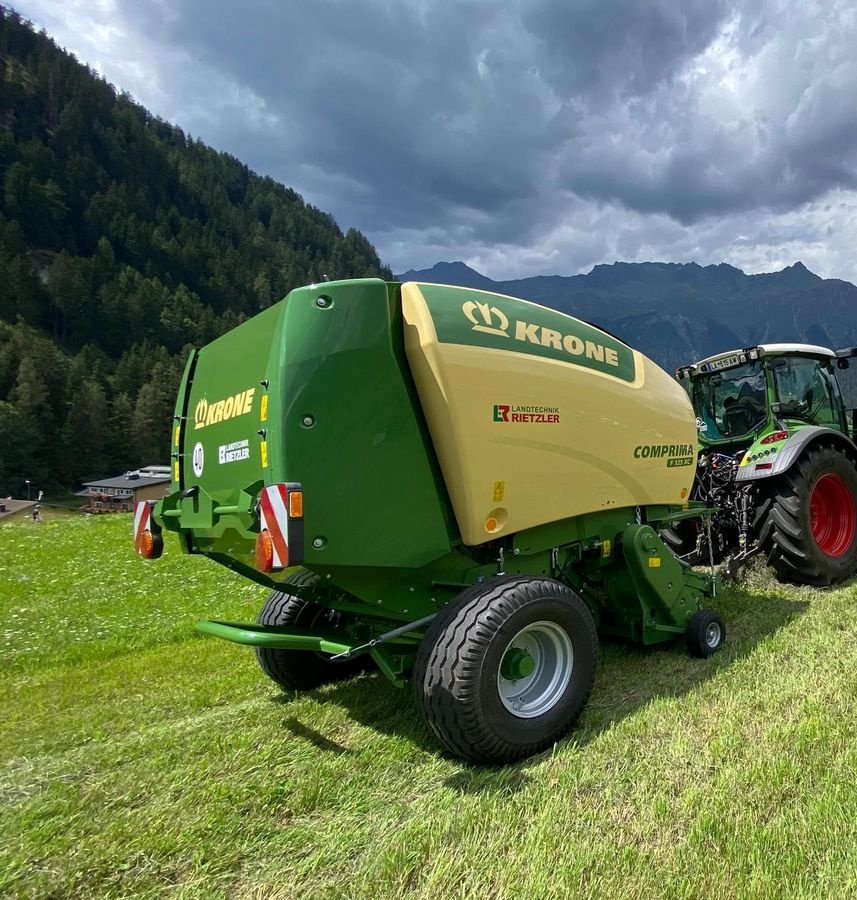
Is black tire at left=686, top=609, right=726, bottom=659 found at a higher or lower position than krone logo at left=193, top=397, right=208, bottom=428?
lower

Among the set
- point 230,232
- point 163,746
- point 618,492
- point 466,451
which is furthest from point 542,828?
point 230,232

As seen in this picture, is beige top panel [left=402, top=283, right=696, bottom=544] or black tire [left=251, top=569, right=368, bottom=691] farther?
black tire [left=251, top=569, right=368, bottom=691]

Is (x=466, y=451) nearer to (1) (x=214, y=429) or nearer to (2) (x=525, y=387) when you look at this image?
(2) (x=525, y=387)

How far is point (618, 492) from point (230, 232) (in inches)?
5849

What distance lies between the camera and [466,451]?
3.35 meters

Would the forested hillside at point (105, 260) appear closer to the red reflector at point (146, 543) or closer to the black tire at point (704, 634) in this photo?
the red reflector at point (146, 543)

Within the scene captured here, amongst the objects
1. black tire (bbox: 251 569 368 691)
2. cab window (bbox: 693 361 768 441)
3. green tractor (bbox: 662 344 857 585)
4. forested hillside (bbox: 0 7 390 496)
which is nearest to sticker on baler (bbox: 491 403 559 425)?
black tire (bbox: 251 569 368 691)

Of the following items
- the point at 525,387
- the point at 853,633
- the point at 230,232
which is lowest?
the point at 853,633

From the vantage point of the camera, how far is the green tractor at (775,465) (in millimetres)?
6020

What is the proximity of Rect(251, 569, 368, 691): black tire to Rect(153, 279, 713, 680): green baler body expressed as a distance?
1.59ft

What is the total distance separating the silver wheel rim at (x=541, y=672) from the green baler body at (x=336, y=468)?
0.43 metres

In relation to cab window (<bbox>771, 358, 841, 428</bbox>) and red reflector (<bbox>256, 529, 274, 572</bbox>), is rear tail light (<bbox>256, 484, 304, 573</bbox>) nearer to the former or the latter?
red reflector (<bbox>256, 529, 274, 572</bbox>)

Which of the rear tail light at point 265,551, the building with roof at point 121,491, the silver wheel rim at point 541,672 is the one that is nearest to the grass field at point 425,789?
the silver wheel rim at point 541,672

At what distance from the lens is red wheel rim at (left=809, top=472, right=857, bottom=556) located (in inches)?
257
